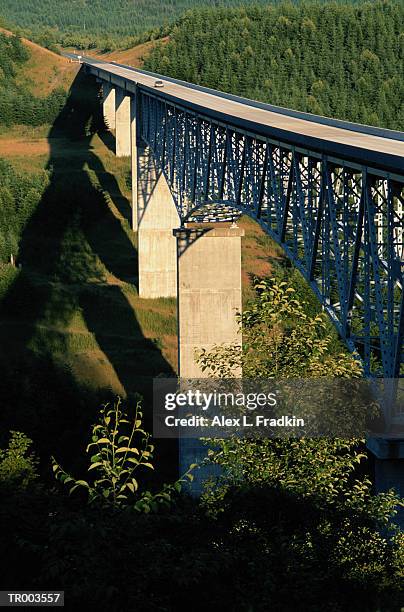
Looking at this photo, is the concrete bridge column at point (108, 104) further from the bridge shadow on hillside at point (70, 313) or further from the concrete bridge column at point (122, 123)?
the concrete bridge column at point (122, 123)

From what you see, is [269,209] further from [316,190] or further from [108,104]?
[108,104]

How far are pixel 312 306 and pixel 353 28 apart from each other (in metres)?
93.8

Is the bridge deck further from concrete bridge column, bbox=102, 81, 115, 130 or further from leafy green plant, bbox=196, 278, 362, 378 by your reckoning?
concrete bridge column, bbox=102, 81, 115, 130

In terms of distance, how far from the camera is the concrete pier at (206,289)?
49.5 meters

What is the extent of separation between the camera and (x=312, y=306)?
64438 mm

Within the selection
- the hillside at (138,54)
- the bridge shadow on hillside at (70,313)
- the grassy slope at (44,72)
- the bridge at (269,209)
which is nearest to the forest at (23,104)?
the grassy slope at (44,72)

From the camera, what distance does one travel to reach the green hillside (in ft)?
448

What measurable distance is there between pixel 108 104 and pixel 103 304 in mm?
47459

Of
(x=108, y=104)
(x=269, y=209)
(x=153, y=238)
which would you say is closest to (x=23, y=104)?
(x=108, y=104)

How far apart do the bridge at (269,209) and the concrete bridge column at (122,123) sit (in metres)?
5.59

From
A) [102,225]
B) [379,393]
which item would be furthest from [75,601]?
[102,225]

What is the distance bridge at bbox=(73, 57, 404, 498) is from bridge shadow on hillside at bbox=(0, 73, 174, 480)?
3953 mm

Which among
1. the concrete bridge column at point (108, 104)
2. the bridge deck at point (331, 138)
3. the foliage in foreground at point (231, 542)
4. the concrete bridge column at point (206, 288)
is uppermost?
the concrete bridge column at point (108, 104)

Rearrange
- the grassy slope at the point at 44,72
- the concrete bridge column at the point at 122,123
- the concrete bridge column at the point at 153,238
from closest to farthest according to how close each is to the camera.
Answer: the concrete bridge column at the point at 153,238
the concrete bridge column at the point at 122,123
the grassy slope at the point at 44,72
